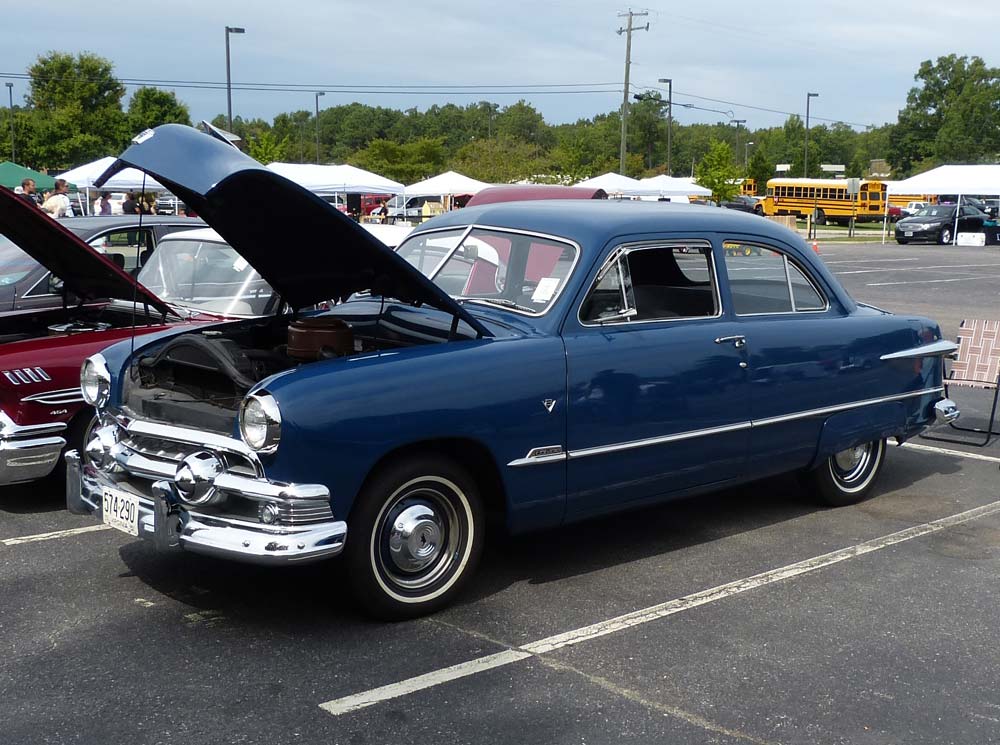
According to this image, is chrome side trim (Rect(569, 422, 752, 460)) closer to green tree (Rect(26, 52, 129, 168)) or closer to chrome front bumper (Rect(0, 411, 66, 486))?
chrome front bumper (Rect(0, 411, 66, 486))

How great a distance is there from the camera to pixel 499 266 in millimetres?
5512

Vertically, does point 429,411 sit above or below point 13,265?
below

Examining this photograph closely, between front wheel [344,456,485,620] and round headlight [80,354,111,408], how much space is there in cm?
151

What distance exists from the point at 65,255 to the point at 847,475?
5.02m

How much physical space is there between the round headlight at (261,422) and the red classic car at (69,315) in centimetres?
131

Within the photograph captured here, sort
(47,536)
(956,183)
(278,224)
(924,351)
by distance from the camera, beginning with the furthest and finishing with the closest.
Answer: (956,183)
(924,351)
(47,536)
(278,224)

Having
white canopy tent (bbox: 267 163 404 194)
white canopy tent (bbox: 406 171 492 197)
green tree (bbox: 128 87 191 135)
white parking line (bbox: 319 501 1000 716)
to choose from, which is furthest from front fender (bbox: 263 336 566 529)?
green tree (bbox: 128 87 191 135)

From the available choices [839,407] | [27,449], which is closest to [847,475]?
[839,407]

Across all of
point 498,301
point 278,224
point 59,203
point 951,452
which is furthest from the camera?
point 59,203

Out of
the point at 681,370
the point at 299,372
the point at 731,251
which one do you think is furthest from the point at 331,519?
the point at 731,251

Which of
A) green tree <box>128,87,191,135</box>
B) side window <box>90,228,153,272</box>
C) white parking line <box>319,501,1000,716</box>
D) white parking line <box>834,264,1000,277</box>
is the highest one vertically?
green tree <box>128,87,191,135</box>

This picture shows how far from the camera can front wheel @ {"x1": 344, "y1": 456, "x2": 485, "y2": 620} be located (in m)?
4.31

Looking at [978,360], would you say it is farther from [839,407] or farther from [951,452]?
[839,407]

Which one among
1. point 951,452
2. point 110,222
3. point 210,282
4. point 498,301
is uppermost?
point 110,222
